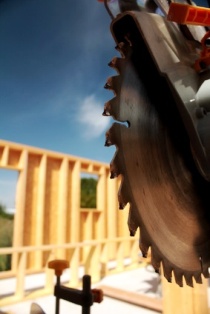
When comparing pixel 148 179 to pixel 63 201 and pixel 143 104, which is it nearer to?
pixel 143 104

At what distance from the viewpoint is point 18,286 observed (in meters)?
3.04

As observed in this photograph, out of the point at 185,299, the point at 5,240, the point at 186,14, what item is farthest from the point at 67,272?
the point at 186,14

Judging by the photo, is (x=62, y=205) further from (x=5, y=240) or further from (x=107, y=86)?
(x=107, y=86)

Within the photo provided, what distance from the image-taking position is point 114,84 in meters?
0.31

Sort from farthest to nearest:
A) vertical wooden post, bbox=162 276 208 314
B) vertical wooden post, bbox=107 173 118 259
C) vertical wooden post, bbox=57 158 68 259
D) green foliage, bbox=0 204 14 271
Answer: vertical wooden post, bbox=107 173 118 259 → vertical wooden post, bbox=57 158 68 259 → green foliage, bbox=0 204 14 271 → vertical wooden post, bbox=162 276 208 314

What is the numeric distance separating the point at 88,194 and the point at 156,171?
1321cm

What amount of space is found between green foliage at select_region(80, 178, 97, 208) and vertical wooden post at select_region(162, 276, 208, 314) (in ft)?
37.8

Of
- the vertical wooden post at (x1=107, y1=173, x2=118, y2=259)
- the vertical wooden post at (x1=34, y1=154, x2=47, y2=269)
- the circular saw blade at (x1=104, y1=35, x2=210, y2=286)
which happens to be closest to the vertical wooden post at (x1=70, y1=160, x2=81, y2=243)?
the vertical wooden post at (x1=34, y1=154, x2=47, y2=269)

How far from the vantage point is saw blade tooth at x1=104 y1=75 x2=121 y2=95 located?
31cm

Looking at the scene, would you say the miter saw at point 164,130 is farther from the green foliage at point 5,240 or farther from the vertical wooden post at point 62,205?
the green foliage at point 5,240

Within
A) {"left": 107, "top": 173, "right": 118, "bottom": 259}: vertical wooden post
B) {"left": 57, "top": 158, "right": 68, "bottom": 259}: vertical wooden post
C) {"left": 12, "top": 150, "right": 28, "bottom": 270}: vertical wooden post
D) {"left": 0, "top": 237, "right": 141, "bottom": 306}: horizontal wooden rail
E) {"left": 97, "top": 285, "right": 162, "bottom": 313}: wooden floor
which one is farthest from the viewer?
{"left": 107, "top": 173, "right": 118, "bottom": 259}: vertical wooden post

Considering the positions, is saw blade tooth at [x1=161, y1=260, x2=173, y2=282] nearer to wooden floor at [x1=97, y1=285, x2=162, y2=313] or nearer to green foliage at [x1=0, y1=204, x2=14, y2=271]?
wooden floor at [x1=97, y1=285, x2=162, y2=313]

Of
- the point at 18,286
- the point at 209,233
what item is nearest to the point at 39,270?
the point at 18,286

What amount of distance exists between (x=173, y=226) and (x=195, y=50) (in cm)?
27
